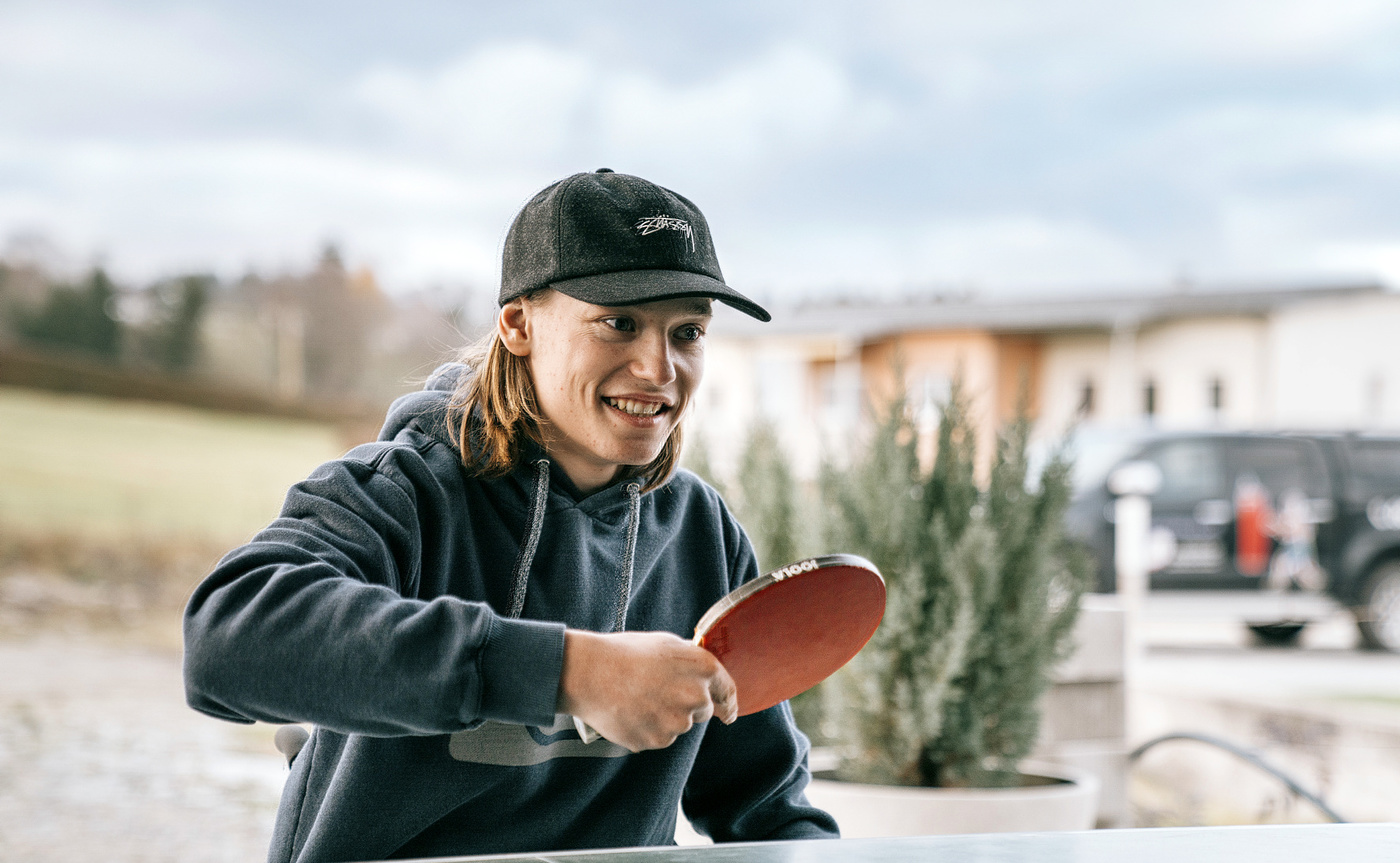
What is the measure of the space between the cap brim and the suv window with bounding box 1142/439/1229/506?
8855 mm

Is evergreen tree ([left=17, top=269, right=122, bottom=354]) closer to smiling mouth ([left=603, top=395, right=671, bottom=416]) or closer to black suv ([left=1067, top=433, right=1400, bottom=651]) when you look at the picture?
black suv ([left=1067, top=433, right=1400, bottom=651])

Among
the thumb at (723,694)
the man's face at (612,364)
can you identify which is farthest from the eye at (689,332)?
the thumb at (723,694)

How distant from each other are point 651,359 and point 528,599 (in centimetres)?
33

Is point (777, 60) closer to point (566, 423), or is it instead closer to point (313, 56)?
point (313, 56)

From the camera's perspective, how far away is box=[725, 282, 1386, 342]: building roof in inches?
832

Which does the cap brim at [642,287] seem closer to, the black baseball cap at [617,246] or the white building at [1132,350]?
the black baseball cap at [617,246]

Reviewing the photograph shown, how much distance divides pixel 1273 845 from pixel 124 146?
43.0 feet

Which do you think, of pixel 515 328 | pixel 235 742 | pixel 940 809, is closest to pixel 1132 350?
pixel 235 742

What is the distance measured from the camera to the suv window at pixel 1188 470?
9.52m

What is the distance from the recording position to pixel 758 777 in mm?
1629

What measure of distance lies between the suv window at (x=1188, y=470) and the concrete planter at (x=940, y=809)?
289 inches

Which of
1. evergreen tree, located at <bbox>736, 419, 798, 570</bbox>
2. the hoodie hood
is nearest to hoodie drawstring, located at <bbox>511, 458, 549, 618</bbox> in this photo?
the hoodie hood

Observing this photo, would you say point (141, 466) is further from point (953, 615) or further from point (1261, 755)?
point (953, 615)

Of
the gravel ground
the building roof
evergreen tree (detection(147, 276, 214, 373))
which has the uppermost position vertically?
the building roof
